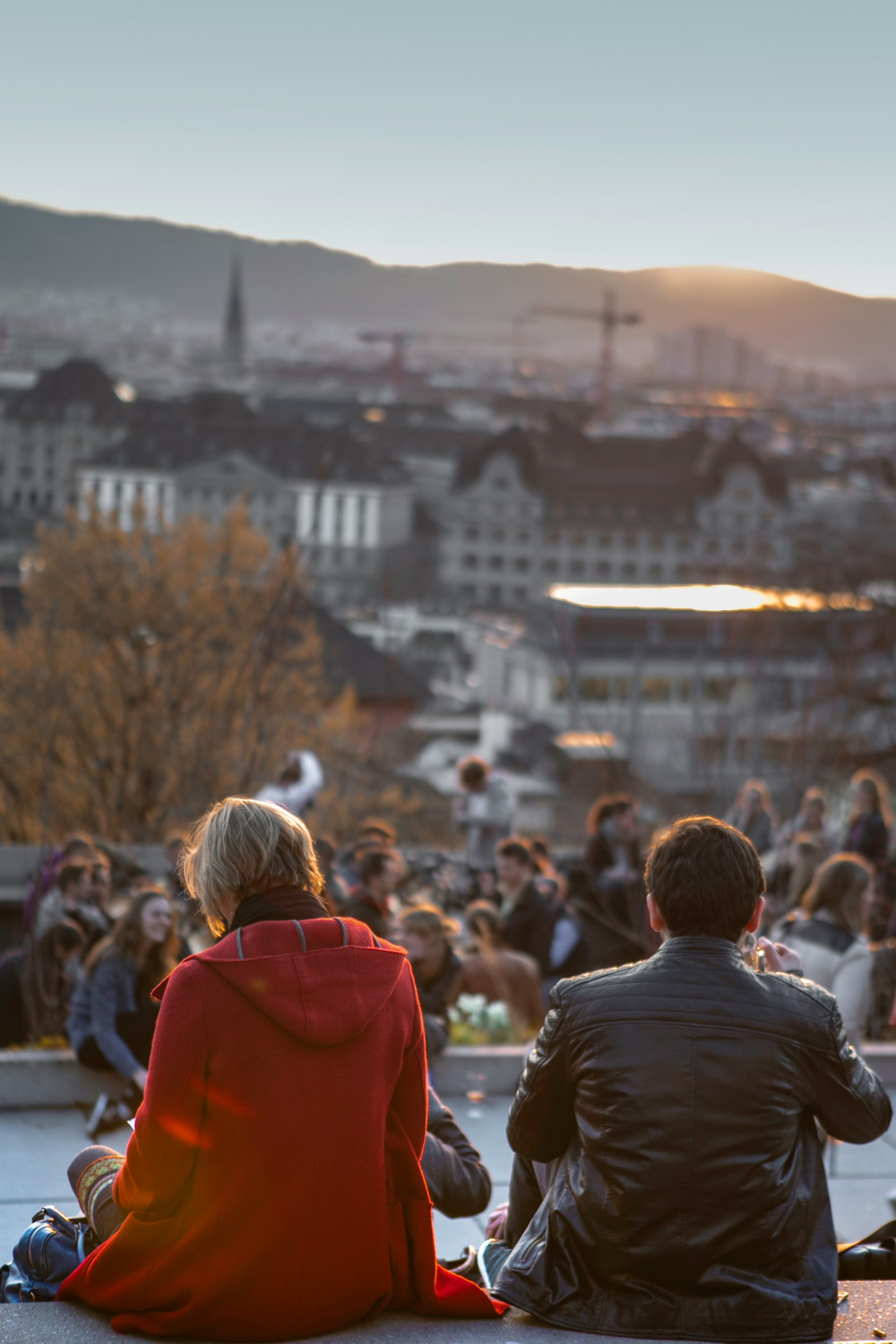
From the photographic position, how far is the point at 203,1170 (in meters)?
2.54

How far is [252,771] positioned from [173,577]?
23.3 m

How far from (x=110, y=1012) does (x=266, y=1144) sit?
2803mm

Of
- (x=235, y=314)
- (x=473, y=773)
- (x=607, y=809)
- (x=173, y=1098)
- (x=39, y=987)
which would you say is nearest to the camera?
(x=173, y=1098)

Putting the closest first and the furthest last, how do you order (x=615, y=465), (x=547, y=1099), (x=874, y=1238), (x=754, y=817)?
(x=547, y=1099)
(x=874, y=1238)
(x=754, y=817)
(x=615, y=465)

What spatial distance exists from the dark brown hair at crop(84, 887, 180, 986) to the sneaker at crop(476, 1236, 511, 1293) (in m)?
2.24

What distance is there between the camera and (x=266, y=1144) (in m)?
2.52

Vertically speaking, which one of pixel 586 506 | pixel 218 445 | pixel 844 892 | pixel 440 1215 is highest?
pixel 218 445

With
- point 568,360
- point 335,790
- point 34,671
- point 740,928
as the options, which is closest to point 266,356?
point 568,360

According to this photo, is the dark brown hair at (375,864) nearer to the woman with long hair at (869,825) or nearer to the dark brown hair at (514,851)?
the dark brown hair at (514,851)

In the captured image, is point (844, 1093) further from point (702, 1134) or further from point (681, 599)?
point (681, 599)

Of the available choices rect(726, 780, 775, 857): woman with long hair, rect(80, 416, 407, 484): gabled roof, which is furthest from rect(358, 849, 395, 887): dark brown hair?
rect(80, 416, 407, 484): gabled roof

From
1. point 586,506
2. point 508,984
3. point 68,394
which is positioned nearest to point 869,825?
point 508,984

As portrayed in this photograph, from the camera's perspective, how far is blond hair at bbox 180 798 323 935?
2637 millimetres

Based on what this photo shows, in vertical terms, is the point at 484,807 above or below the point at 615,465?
below
